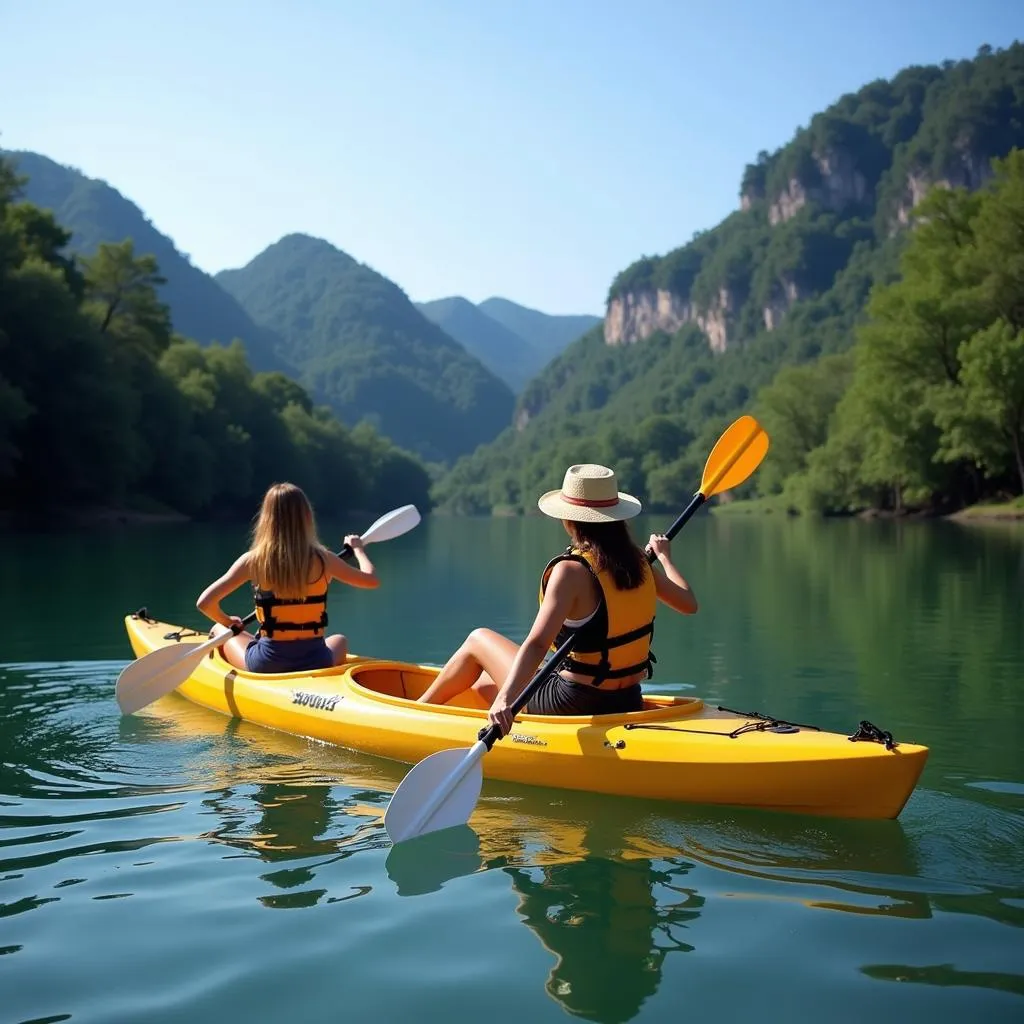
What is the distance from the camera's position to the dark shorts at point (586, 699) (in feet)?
16.3

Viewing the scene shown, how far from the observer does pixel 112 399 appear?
1355 inches

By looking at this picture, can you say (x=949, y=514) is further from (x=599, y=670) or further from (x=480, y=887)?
(x=480, y=887)

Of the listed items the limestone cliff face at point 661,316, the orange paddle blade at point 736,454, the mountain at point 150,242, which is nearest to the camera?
the orange paddle blade at point 736,454

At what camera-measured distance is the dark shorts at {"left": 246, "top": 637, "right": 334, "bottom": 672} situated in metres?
6.64

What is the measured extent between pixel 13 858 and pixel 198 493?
42.3m

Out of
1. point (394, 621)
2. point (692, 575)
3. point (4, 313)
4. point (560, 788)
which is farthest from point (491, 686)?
point (4, 313)

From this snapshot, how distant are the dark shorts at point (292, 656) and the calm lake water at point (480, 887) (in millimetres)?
426

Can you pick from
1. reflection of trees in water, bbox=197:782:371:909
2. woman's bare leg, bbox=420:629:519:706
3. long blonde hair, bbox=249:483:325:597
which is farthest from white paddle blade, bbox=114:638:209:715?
woman's bare leg, bbox=420:629:519:706

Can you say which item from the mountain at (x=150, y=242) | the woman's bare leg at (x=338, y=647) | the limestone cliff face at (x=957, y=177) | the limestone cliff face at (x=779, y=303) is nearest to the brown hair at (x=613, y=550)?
the woman's bare leg at (x=338, y=647)

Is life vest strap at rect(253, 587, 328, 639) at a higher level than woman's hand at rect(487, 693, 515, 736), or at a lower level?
higher

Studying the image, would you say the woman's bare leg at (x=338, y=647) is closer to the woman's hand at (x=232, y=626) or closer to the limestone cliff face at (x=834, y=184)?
the woman's hand at (x=232, y=626)

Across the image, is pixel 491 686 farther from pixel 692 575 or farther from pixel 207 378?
pixel 207 378

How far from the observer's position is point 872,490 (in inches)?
1748

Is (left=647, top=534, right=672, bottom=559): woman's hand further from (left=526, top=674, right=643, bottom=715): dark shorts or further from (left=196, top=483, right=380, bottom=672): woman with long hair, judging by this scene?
(left=196, top=483, right=380, bottom=672): woman with long hair
